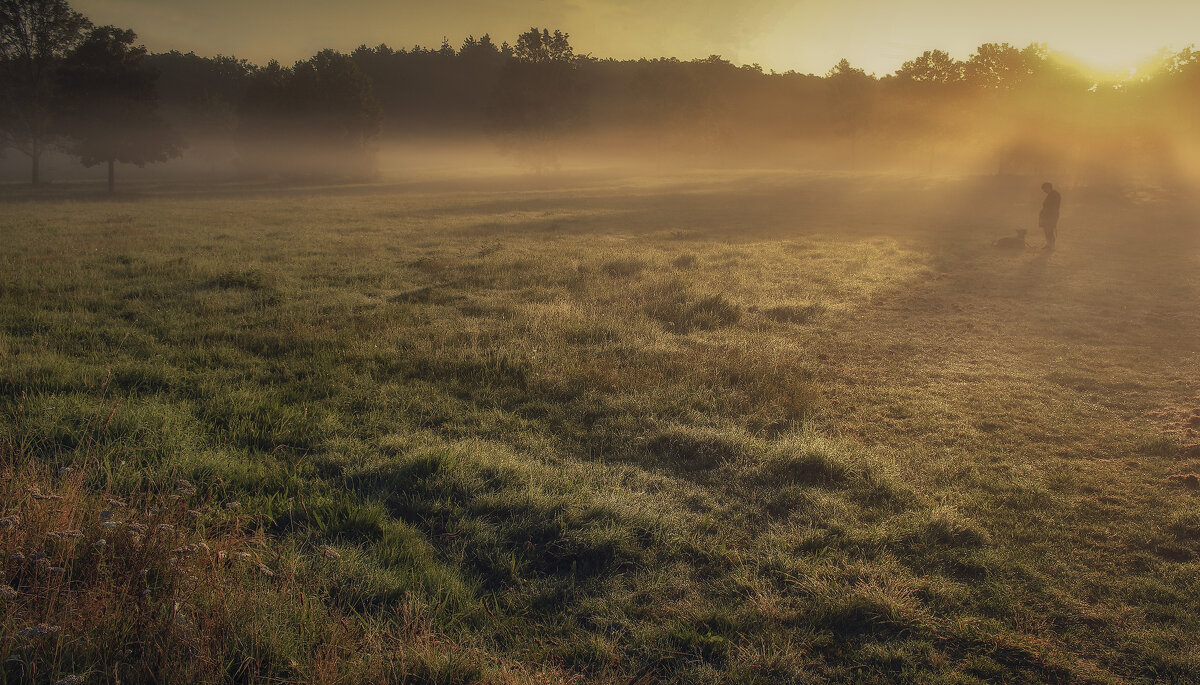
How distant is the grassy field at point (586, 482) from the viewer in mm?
3090

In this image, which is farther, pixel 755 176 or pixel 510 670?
pixel 755 176

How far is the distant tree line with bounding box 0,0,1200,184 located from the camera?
40.4 m

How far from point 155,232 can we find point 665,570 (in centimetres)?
2336

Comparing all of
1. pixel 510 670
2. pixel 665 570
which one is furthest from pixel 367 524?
pixel 665 570

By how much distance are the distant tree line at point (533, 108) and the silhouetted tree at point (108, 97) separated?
10cm

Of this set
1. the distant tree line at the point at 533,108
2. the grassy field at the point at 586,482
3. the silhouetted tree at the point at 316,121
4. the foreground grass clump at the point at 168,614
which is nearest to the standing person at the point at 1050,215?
the grassy field at the point at 586,482

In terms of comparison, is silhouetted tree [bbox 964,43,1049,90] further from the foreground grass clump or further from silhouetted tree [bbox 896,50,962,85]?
the foreground grass clump

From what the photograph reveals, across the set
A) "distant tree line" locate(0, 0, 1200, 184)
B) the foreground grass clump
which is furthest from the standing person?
"distant tree line" locate(0, 0, 1200, 184)

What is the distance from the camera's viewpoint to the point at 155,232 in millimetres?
20531

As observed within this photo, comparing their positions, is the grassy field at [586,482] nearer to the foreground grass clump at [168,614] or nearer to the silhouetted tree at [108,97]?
the foreground grass clump at [168,614]

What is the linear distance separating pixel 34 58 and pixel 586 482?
55795 mm

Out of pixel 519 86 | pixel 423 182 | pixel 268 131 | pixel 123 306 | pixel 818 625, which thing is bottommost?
pixel 818 625

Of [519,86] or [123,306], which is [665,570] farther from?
[519,86]

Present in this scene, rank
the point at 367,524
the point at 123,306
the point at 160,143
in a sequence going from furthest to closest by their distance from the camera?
the point at 160,143 < the point at 123,306 < the point at 367,524
